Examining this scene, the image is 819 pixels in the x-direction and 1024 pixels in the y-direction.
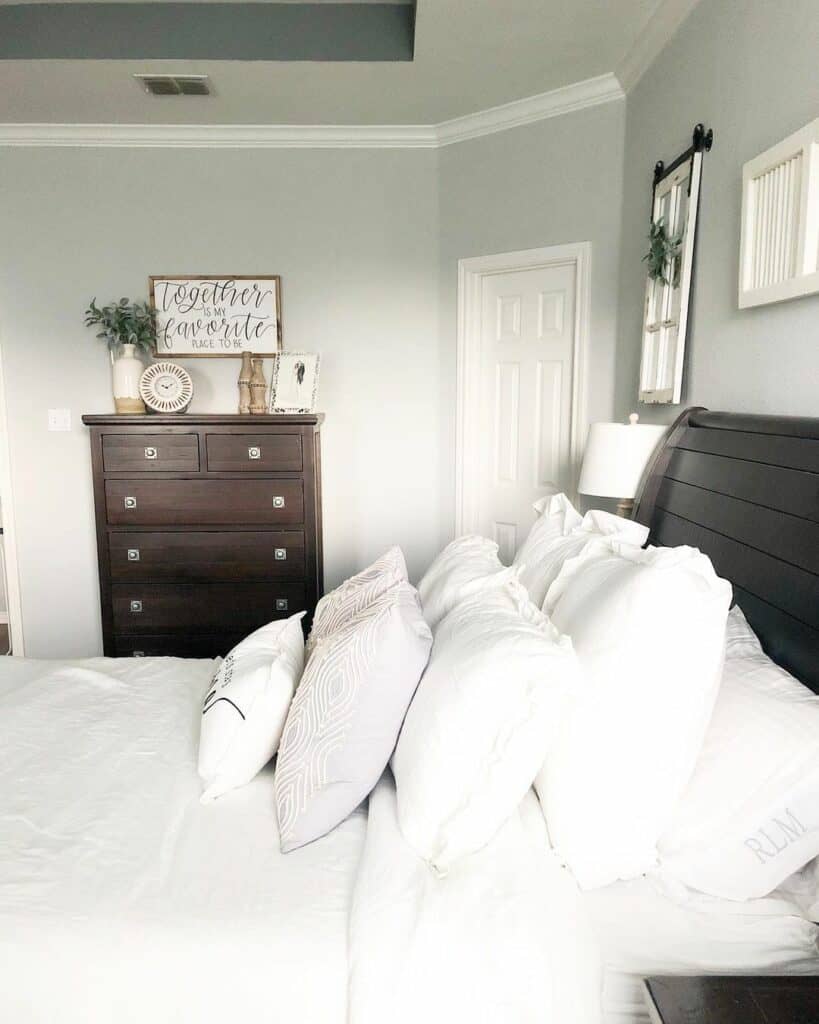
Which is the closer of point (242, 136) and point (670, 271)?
point (670, 271)

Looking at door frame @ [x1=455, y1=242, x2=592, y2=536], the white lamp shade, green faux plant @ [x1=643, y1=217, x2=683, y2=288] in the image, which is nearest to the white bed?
the white lamp shade

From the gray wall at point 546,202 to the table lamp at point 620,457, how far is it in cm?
87

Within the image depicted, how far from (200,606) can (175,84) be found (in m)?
2.19

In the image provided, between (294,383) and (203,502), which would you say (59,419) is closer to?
(203,502)

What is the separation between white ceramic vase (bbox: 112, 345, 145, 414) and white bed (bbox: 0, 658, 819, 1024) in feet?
8.02

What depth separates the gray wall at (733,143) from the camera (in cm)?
171

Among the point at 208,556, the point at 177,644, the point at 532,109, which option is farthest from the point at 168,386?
the point at 532,109

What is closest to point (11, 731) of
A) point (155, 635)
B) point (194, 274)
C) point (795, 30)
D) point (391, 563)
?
point (391, 563)

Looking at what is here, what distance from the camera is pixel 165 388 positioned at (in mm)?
3492

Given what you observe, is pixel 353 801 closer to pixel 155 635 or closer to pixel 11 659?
pixel 11 659

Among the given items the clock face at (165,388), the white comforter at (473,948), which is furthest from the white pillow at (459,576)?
the clock face at (165,388)

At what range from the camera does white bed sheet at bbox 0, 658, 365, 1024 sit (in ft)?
3.25

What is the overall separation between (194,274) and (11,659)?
2.24m

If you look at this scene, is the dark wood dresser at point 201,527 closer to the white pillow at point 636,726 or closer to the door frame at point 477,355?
the door frame at point 477,355
